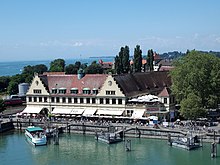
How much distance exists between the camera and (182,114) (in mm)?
71250

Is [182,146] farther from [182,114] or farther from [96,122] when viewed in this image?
[96,122]

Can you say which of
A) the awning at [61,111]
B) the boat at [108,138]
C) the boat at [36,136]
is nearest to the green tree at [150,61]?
the awning at [61,111]

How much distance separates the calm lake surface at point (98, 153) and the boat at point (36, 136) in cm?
82

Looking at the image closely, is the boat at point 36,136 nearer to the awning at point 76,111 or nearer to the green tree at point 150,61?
the awning at point 76,111

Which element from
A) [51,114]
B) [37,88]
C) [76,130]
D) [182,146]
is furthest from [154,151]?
[37,88]

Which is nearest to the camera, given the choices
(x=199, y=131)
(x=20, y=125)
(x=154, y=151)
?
(x=154, y=151)

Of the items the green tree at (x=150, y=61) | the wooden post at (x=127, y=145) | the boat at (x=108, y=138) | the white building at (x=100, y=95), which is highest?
the green tree at (x=150, y=61)

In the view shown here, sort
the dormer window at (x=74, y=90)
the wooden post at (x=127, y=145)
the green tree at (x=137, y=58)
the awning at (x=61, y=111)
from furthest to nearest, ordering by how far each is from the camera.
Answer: the green tree at (x=137, y=58) → the dormer window at (x=74, y=90) → the awning at (x=61, y=111) → the wooden post at (x=127, y=145)

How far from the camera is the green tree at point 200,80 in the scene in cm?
7469

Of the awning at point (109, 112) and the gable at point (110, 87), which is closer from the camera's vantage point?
the awning at point (109, 112)

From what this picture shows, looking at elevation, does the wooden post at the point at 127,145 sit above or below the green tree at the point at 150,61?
below

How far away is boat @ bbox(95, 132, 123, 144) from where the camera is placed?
65375 mm

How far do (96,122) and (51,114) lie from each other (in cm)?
1177

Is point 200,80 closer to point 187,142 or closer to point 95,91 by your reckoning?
point 187,142
